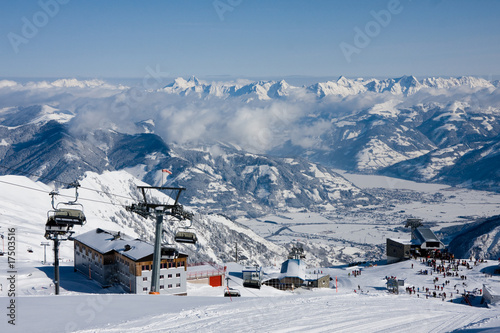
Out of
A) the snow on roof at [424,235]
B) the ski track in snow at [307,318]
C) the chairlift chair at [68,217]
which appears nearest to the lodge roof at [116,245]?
the chairlift chair at [68,217]

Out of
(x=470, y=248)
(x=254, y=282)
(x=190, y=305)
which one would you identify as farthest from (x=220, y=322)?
(x=470, y=248)

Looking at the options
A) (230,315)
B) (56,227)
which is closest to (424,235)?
(230,315)

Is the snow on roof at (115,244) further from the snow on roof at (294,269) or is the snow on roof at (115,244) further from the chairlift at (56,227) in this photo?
the snow on roof at (294,269)

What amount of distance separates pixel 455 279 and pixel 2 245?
75160 mm

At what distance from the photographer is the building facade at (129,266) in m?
51.2

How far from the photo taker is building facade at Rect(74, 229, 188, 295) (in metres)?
51.2

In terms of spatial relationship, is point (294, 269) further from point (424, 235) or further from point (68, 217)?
point (68, 217)

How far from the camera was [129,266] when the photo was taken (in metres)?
52.1

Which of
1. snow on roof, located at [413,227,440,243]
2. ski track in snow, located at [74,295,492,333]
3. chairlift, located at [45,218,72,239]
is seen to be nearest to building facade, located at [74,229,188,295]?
chairlift, located at [45,218,72,239]

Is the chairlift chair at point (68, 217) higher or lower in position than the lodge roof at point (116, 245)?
higher

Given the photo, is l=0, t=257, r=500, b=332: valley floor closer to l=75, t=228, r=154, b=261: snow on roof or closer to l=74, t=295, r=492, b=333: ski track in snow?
l=74, t=295, r=492, b=333: ski track in snow

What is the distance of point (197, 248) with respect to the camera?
191 meters

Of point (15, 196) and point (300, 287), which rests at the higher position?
point (15, 196)

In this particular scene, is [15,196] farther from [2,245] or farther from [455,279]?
[455,279]
